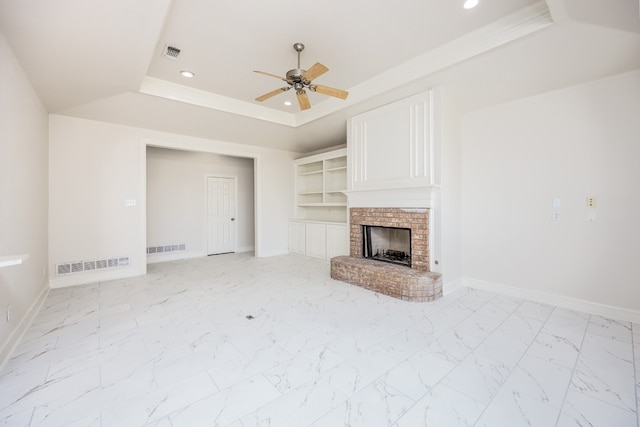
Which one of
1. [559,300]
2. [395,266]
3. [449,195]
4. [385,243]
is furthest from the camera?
[385,243]

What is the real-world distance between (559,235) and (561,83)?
1817 mm

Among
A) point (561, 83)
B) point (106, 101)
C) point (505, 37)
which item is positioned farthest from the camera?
point (106, 101)

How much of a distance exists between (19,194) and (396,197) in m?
4.35

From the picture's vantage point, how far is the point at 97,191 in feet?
Result: 14.8

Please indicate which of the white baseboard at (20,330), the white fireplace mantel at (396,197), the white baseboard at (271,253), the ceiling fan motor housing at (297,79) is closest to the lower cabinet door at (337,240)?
the white fireplace mantel at (396,197)

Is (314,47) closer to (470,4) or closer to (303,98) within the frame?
(303,98)

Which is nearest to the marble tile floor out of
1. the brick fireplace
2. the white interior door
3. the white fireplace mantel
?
the brick fireplace

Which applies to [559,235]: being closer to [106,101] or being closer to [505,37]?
[505,37]

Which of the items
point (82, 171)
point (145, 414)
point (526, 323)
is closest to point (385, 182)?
point (526, 323)

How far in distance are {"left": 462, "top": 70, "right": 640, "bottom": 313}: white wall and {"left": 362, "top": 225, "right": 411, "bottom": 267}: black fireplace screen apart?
0.89 meters

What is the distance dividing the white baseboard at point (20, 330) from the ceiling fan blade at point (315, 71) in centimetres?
344

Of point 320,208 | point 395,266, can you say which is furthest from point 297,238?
point 395,266

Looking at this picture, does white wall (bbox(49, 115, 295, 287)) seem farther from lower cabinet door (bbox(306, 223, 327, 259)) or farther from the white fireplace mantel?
the white fireplace mantel

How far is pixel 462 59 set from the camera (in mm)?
2863
